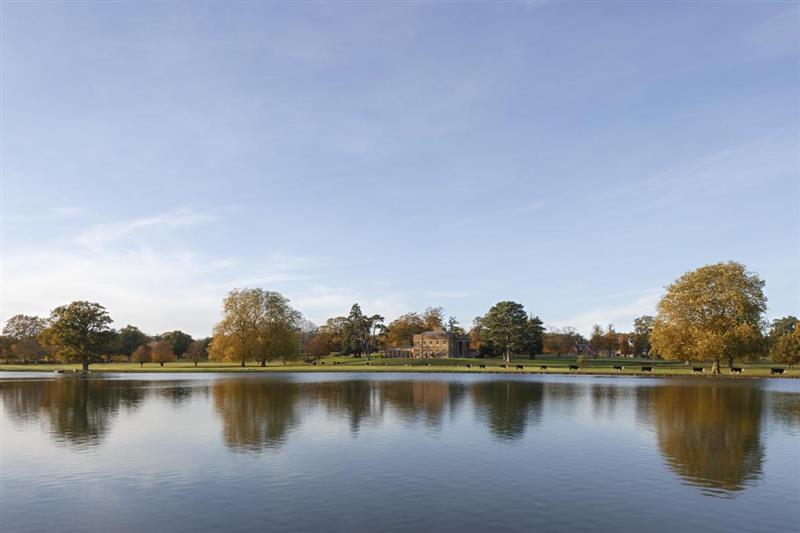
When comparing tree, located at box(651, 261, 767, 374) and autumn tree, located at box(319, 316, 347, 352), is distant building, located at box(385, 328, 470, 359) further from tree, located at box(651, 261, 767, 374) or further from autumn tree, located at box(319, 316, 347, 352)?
tree, located at box(651, 261, 767, 374)

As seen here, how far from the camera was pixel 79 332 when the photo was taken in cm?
10238

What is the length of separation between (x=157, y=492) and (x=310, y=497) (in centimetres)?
516

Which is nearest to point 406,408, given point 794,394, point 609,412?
point 609,412

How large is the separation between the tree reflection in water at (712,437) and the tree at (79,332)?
9504 cm

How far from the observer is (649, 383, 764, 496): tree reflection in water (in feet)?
67.1

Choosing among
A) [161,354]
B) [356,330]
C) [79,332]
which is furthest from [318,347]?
[79,332]

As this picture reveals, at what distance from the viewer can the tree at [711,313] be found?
76375 millimetres

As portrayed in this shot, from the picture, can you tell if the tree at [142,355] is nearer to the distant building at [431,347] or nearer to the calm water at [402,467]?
the distant building at [431,347]

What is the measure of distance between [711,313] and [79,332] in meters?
103

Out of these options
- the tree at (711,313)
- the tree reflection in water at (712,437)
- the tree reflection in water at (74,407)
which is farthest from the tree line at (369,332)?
the tree reflection in water at (74,407)

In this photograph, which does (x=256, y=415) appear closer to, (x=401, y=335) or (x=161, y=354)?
(x=161, y=354)

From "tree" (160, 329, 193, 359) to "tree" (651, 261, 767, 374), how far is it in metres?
147

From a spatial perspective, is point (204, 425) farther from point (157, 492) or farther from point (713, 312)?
point (713, 312)

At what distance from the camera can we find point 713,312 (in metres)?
80.0
